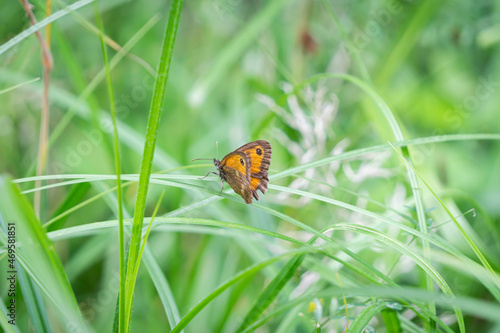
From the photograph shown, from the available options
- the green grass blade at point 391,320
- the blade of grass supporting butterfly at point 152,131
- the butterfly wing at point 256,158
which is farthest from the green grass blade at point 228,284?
the butterfly wing at point 256,158

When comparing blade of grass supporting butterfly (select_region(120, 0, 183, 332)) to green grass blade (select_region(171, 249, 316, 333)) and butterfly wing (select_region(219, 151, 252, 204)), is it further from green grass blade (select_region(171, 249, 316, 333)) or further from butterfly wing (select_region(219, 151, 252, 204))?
butterfly wing (select_region(219, 151, 252, 204))

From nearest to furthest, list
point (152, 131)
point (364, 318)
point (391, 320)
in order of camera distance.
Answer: point (152, 131), point (364, 318), point (391, 320)

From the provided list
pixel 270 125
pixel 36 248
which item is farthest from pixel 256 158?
pixel 270 125

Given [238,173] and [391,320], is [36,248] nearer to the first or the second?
[238,173]

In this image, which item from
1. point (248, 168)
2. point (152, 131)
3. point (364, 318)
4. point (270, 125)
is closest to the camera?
point (152, 131)

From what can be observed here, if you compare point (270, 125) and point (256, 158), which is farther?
point (270, 125)

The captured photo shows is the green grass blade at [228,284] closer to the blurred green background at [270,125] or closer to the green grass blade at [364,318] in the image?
the green grass blade at [364,318]

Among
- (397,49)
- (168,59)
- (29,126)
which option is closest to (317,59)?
(397,49)

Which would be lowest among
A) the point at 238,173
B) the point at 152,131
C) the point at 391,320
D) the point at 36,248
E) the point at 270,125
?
the point at 391,320

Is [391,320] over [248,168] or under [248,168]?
under
